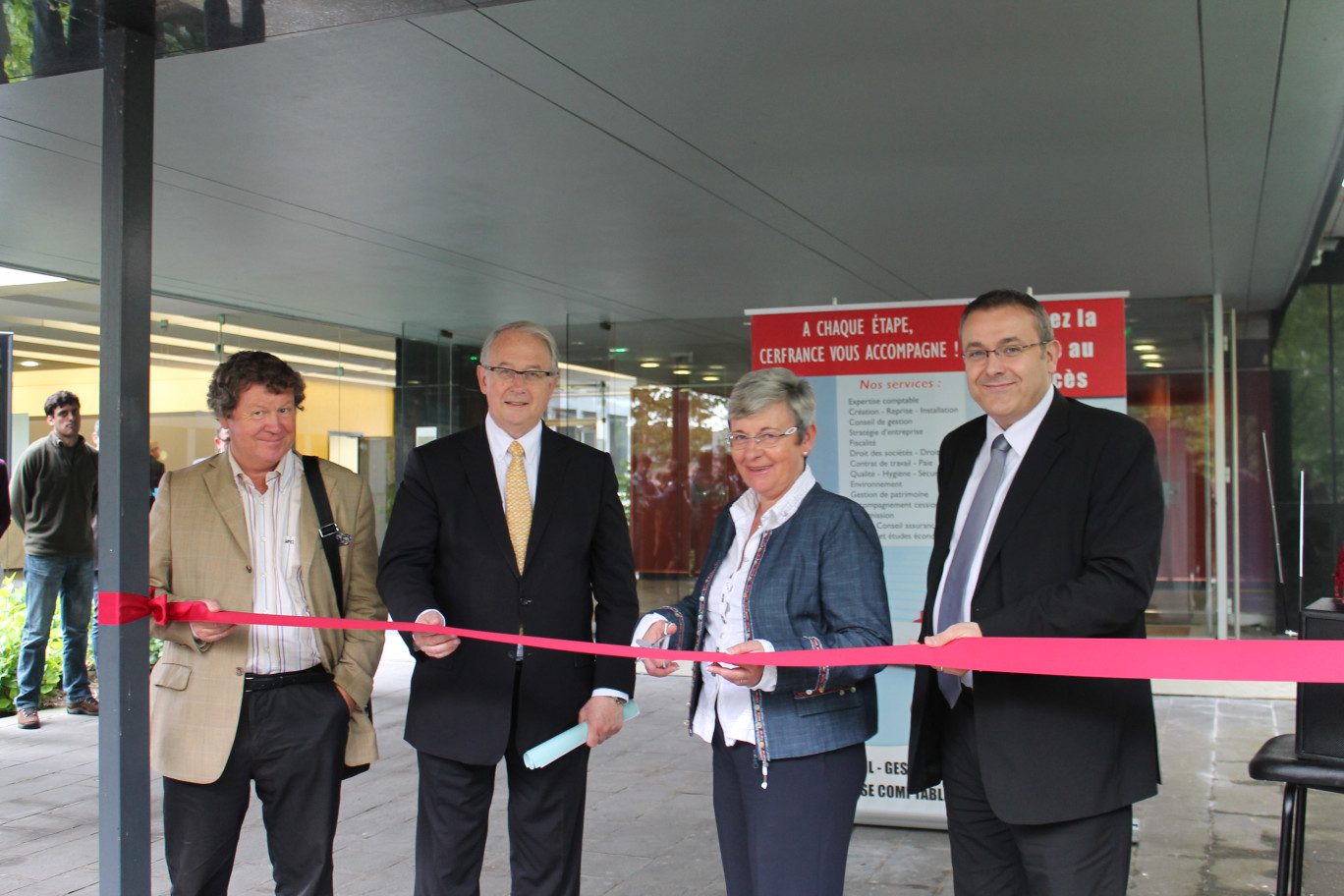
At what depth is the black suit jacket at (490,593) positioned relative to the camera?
2736 millimetres

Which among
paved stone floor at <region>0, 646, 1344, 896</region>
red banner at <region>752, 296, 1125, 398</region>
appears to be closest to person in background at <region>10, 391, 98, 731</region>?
paved stone floor at <region>0, 646, 1344, 896</region>

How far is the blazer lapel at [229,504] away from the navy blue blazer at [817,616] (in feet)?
4.52

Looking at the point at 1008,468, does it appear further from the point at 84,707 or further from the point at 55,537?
the point at 84,707

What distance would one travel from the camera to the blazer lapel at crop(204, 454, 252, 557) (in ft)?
9.34

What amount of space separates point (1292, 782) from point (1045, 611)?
1155 mm

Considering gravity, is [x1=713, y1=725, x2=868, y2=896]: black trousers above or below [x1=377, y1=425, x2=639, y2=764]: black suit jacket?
below

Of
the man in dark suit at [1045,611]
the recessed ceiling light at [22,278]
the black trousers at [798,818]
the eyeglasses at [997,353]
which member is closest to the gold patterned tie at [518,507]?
the black trousers at [798,818]

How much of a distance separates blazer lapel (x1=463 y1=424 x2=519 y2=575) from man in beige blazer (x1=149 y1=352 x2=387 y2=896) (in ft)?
1.60

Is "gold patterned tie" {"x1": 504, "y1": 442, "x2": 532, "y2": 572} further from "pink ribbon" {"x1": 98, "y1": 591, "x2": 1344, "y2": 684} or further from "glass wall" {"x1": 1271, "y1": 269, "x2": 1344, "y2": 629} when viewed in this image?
"glass wall" {"x1": 1271, "y1": 269, "x2": 1344, "y2": 629}

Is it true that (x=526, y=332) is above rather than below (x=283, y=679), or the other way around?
above

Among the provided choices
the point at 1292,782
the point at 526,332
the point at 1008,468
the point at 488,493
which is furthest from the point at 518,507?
the point at 1292,782

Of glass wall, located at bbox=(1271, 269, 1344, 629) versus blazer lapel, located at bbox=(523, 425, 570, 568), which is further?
glass wall, located at bbox=(1271, 269, 1344, 629)

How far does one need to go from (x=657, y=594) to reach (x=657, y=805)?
4.88m

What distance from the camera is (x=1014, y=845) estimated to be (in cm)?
240
